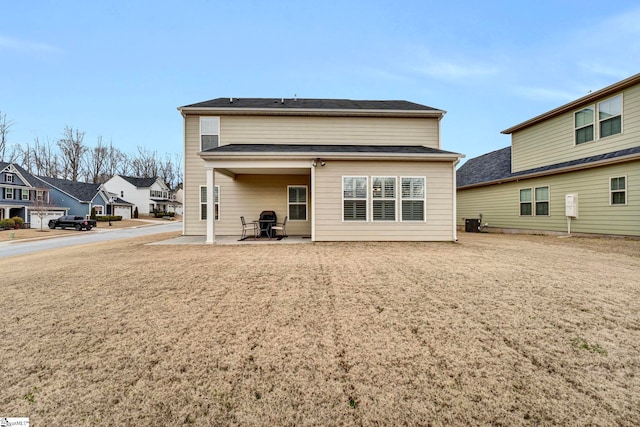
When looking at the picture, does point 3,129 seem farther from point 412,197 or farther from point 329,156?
point 412,197

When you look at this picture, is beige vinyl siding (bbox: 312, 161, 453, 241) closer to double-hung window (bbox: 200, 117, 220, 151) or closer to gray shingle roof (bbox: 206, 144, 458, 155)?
gray shingle roof (bbox: 206, 144, 458, 155)

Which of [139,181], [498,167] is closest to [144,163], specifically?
[139,181]

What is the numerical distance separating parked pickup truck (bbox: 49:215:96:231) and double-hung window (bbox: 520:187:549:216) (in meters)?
32.5

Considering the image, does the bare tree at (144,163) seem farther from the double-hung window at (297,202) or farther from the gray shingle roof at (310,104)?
the double-hung window at (297,202)

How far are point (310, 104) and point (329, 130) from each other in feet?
6.16

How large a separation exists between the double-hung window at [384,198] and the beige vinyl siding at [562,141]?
8842mm

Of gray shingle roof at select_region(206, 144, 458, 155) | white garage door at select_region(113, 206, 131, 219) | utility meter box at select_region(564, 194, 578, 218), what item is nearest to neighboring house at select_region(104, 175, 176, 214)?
white garage door at select_region(113, 206, 131, 219)

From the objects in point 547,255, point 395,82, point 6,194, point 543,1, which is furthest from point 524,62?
point 6,194

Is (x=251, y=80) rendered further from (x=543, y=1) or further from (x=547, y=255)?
(x=547, y=255)

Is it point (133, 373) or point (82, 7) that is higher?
point (82, 7)

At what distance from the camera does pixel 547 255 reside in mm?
7031

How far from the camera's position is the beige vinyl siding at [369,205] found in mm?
9648

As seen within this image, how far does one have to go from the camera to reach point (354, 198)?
967cm

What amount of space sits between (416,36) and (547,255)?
1576 cm
